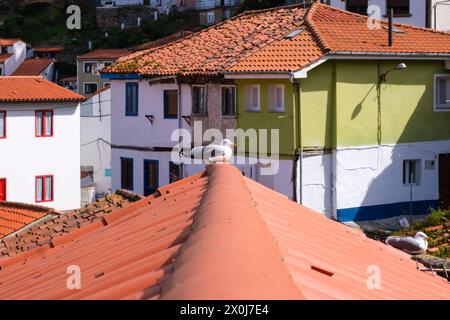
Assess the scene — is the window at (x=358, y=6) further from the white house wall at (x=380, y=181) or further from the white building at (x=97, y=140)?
the white house wall at (x=380, y=181)

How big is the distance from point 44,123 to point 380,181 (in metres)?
15.6

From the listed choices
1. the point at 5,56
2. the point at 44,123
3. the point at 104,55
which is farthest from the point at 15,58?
the point at 44,123

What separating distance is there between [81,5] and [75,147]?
63.0m

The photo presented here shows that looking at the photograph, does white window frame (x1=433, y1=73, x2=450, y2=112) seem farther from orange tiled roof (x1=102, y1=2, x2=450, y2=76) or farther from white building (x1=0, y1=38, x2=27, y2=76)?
white building (x1=0, y1=38, x2=27, y2=76)

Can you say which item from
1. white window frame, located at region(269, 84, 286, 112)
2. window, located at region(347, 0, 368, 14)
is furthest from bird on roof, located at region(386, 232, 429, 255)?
window, located at region(347, 0, 368, 14)

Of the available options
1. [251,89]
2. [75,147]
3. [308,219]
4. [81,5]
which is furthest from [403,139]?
[81,5]

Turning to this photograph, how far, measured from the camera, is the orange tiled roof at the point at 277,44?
85.3 ft

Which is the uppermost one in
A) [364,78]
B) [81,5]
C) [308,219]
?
[81,5]

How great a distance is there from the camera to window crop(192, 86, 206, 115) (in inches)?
1112

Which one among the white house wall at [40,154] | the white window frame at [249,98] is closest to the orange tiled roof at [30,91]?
the white house wall at [40,154]

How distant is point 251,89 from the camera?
26922 millimetres

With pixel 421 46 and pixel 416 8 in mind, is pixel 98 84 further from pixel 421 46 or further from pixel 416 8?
pixel 421 46

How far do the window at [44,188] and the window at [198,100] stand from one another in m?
11.1

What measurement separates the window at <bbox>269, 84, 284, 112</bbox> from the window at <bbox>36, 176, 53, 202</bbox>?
14101mm
